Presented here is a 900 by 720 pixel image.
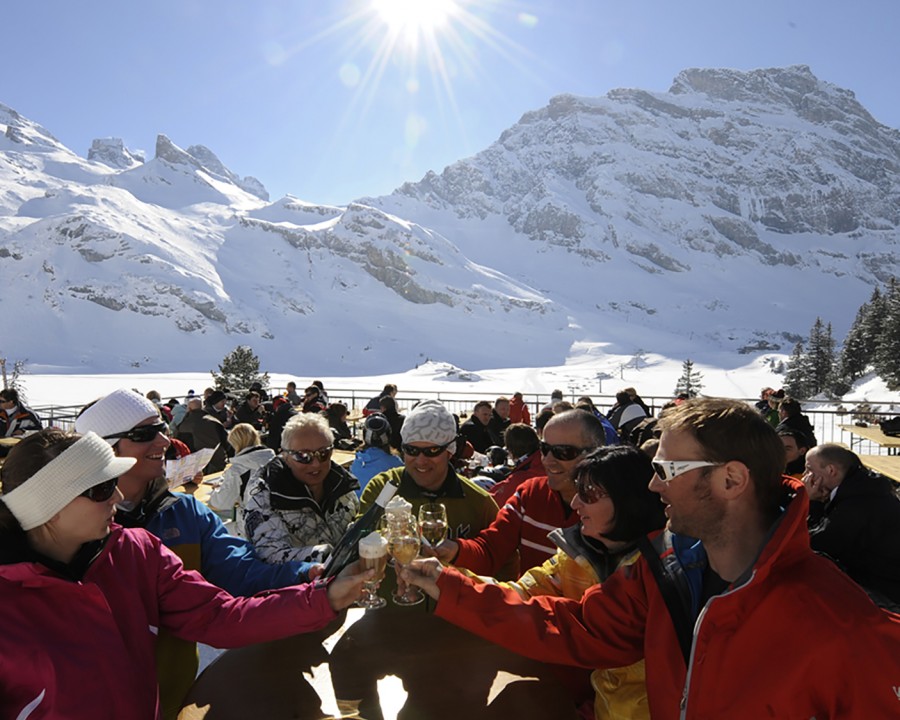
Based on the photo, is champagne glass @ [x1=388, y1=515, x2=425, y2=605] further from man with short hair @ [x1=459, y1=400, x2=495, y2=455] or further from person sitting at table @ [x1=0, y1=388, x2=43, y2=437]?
person sitting at table @ [x1=0, y1=388, x2=43, y2=437]

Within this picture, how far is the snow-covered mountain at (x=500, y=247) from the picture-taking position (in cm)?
7669

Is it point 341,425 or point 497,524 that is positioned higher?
point 497,524

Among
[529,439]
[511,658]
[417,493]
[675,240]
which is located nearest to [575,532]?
[511,658]

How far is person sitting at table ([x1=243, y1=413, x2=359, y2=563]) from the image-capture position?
110 inches

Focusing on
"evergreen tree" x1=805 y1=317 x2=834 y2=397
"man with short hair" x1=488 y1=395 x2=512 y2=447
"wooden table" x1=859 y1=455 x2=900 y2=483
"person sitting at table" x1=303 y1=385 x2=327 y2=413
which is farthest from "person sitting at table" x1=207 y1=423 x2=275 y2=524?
"evergreen tree" x1=805 y1=317 x2=834 y2=397

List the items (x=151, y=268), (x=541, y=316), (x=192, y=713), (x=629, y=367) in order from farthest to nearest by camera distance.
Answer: (x=541, y=316) → (x=151, y=268) → (x=629, y=367) → (x=192, y=713)

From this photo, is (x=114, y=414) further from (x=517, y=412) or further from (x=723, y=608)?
(x=517, y=412)

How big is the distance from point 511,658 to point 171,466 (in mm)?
4831

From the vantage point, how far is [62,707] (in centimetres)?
147

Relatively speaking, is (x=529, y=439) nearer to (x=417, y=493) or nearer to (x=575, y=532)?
(x=417, y=493)

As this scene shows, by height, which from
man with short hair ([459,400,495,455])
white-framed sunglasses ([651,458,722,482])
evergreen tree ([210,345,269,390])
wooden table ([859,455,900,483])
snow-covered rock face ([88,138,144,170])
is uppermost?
snow-covered rock face ([88,138,144,170])

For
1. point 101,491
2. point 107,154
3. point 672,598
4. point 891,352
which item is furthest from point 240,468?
point 107,154

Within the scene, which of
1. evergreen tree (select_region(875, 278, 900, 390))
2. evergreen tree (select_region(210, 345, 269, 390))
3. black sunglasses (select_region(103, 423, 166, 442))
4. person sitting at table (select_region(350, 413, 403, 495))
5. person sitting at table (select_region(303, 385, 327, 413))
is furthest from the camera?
evergreen tree (select_region(875, 278, 900, 390))

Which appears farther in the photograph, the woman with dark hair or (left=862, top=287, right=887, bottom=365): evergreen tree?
(left=862, top=287, right=887, bottom=365): evergreen tree
